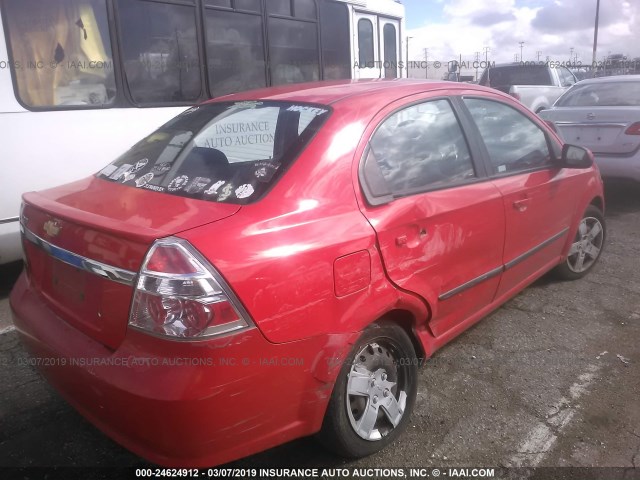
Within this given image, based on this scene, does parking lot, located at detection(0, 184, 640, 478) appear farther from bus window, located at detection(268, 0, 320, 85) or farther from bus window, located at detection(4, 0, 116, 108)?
bus window, located at detection(268, 0, 320, 85)

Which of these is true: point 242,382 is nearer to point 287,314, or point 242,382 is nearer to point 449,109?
point 287,314

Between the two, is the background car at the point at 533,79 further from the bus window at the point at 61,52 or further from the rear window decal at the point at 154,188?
the rear window decal at the point at 154,188

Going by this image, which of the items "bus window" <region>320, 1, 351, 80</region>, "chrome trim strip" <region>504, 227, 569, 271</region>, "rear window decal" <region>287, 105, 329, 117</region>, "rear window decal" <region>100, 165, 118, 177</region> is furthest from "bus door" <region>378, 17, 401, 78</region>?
"rear window decal" <region>100, 165, 118, 177</region>

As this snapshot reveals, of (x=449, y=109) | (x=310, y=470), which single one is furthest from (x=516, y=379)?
(x=449, y=109)

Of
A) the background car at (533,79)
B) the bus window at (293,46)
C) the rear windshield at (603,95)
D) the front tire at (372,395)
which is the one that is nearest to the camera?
the front tire at (372,395)

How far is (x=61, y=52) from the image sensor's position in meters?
4.48

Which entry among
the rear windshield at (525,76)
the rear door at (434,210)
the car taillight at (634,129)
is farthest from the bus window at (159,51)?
the rear windshield at (525,76)

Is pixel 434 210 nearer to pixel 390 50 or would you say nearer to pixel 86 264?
pixel 86 264

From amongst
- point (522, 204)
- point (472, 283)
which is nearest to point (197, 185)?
point (472, 283)

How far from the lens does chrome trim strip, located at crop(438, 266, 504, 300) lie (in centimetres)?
272

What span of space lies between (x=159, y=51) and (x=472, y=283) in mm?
3731

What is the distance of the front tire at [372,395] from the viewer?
2.22 m

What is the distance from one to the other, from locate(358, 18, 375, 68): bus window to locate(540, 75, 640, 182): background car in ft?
8.47

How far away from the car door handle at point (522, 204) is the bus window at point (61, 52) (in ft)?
11.7
